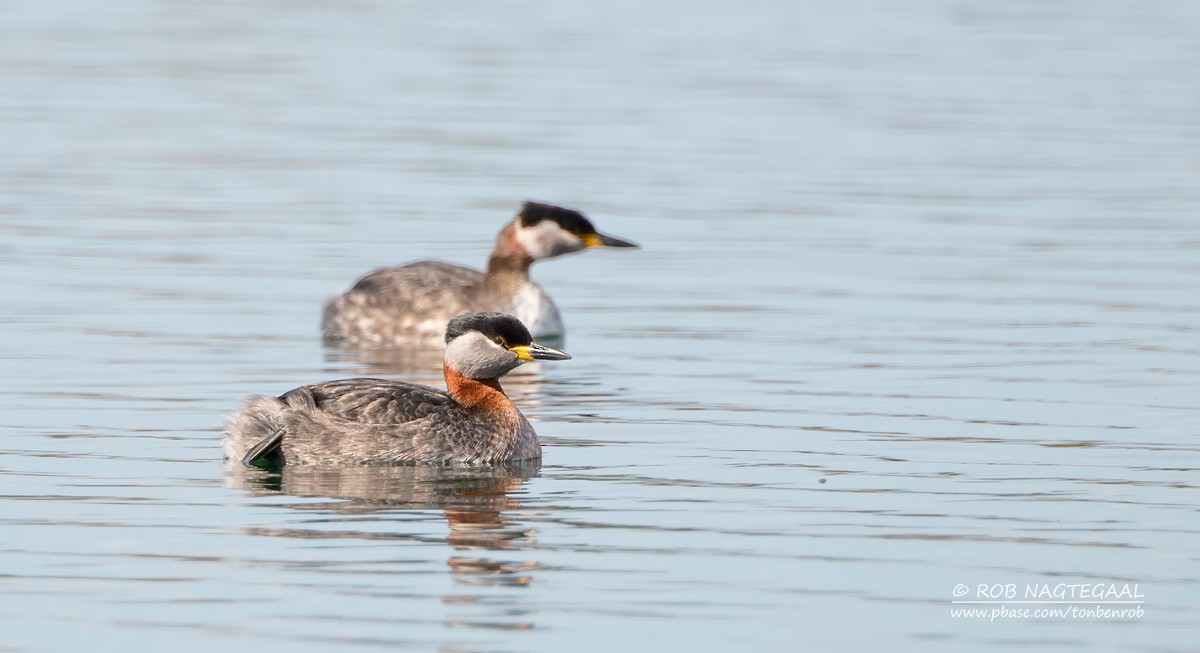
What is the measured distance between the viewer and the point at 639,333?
1745 centimetres

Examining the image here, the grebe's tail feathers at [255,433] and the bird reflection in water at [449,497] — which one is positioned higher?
the grebe's tail feathers at [255,433]

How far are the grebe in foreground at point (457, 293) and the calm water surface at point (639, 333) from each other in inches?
19.0

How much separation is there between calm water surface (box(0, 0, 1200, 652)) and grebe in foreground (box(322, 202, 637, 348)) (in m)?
0.48

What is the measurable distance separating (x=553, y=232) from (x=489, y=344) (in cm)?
589

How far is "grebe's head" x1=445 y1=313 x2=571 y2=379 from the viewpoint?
509 inches

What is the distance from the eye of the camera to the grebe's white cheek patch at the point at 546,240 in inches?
736

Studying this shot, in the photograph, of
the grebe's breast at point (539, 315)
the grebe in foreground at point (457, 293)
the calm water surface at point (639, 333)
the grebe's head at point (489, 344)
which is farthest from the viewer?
the grebe in foreground at point (457, 293)

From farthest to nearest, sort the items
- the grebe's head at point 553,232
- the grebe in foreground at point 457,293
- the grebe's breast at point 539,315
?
the grebe's head at point 553,232 → the grebe in foreground at point 457,293 → the grebe's breast at point 539,315

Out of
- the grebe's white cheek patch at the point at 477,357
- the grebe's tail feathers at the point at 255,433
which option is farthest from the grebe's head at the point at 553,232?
the grebe's tail feathers at the point at 255,433

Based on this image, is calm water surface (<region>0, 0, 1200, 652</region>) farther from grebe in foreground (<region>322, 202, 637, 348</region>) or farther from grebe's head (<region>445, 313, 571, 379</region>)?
grebe's head (<region>445, 313, 571, 379</region>)

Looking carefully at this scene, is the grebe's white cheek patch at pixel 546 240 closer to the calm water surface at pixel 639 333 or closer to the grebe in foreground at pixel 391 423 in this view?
the calm water surface at pixel 639 333

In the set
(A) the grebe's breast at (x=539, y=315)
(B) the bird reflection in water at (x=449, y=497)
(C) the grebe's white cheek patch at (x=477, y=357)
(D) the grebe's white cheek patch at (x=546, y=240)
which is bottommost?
(B) the bird reflection in water at (x=449, y=497)

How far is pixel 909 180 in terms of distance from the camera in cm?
2498

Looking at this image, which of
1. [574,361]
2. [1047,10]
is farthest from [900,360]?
[1047,10]
